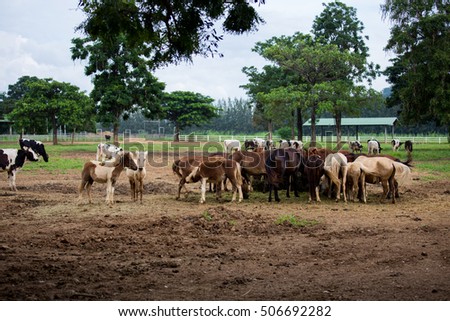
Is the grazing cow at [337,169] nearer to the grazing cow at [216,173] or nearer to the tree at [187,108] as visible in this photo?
the grazing cow at [216,173]

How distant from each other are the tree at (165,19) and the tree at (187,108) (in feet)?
172

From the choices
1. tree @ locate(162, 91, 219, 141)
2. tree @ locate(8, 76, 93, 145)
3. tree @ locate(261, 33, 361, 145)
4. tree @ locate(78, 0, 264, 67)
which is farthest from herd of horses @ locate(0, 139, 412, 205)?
tree @ locate(162, 91, 219, 141)

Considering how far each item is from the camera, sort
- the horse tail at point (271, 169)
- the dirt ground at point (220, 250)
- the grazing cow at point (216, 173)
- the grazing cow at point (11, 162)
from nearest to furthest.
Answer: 1. the dirt ground at point (220, 250)
2. the grazing cow at point (216, 173)
3. the horse tail at point (271, 169)
4. the grazing cow at point (11, 162)

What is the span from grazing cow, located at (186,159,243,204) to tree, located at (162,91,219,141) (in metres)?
47.2

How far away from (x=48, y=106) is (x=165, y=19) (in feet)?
130

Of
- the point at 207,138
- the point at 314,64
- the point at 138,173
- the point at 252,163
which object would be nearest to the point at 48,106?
the point at 207,138

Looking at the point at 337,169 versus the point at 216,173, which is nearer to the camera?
the point at 216,173

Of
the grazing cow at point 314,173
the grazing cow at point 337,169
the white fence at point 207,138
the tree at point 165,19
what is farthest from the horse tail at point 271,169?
the white fence at point 207,138

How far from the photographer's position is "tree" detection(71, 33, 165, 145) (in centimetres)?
3719

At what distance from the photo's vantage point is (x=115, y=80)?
3769cm

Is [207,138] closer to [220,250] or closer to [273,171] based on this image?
[273,171]

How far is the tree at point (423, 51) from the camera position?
28172 mm

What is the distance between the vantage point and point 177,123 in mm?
61375
